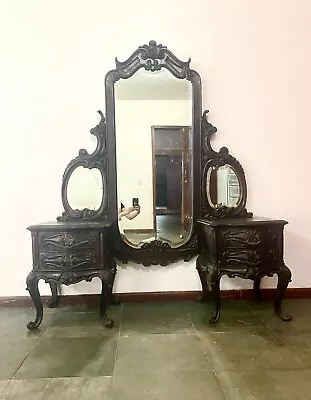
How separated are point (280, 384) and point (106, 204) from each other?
1.70m

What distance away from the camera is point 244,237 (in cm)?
253

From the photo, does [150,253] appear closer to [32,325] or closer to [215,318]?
[215,318]

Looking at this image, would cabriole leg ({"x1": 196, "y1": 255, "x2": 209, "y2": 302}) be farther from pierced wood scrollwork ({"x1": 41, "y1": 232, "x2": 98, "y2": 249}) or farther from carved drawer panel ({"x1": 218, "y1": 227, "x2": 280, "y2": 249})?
pierced wood scrollwork ({"x1": 41, "y1": 232, "x2": 98, "y2": 249})

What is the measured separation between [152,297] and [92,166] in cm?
113

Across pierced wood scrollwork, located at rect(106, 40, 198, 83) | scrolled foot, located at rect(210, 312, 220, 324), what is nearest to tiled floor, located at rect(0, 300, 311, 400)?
scrolled foot, located at rect(210, 312, 220, 324)

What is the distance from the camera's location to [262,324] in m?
2.54

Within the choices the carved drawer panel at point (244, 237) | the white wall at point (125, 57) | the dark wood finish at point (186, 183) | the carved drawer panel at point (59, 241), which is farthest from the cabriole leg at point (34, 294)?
the carved drawer panel at point (244, 237)

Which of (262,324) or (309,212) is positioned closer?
(262,324)

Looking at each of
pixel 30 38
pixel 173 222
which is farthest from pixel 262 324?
pixel 30 38

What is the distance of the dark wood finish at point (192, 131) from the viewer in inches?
112

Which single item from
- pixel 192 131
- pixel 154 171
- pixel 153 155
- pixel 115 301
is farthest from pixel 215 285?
pixel 192 131

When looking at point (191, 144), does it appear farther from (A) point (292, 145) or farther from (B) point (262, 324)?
(B) point (262, 324)

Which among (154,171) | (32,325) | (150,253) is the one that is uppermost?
(154,171)

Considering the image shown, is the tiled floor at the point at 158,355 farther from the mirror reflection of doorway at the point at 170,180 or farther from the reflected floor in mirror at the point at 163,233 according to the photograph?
the mirror reflection of doorway at the point at 170,180
